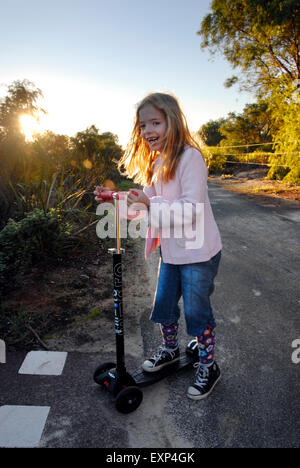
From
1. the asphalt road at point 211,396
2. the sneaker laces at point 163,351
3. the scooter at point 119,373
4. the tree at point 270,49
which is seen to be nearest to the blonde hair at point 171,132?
the scooter at point 119,373

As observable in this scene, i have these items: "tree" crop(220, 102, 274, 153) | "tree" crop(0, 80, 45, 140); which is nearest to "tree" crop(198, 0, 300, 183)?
"tree" crop(0, 80, 45, 140)

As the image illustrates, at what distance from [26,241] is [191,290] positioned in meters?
2.15

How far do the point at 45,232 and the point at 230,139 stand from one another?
24775 millimetres

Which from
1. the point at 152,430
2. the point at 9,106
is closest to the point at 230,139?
the point at 9,106

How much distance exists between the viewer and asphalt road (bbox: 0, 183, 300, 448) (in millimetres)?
1545

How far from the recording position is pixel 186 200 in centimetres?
154

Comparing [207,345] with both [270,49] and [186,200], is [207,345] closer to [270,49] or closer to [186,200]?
[186,200]

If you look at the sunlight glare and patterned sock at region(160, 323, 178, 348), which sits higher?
the sunlight glare

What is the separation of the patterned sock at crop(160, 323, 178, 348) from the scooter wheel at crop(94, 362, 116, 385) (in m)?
0.38

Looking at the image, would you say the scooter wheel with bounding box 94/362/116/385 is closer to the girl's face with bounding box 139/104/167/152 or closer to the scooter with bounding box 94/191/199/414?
the scooter with bounding box 94/191/199/414

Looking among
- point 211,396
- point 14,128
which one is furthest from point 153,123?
point 14,128

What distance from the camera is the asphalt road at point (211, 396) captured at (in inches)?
60.8

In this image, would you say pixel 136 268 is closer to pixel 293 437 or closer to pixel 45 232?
pixel 45 232

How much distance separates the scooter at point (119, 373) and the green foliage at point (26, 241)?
1.76m
